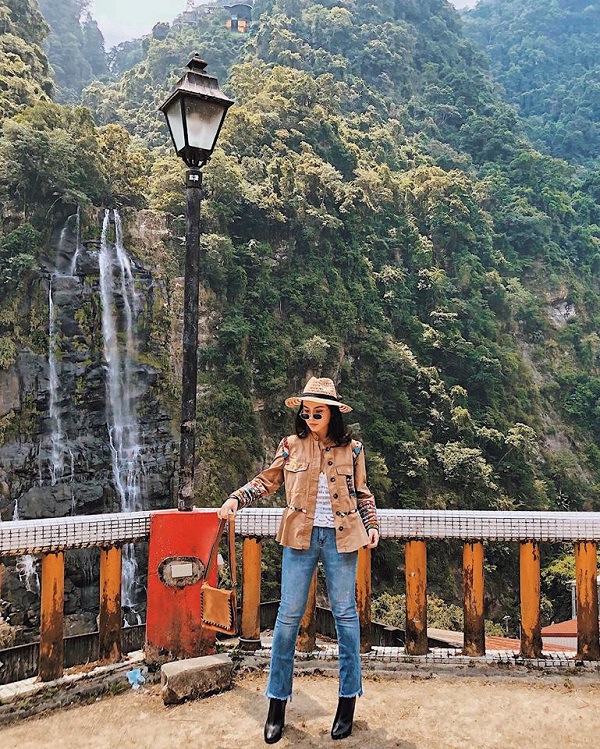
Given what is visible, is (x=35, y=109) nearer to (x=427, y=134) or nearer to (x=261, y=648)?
(x=261, y=648)

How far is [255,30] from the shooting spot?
38688mm

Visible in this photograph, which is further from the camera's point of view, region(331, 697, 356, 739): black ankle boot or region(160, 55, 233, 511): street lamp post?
region(160, 55, 233, 511): street lamp post

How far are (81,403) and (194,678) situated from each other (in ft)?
43.8

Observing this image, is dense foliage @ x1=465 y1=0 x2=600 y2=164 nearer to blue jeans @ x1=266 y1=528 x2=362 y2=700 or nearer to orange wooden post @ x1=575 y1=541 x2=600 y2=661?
orange wooden post @ x1=575 y1=541 x2=600 y2=661

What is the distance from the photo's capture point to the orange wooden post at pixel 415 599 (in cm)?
289

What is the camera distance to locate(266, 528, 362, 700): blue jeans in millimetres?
2197

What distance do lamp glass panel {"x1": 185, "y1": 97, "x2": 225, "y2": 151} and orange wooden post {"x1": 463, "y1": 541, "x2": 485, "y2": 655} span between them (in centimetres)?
248

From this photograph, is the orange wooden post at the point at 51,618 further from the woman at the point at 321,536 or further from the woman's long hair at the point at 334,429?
the woman's long hair at the point at 334,429

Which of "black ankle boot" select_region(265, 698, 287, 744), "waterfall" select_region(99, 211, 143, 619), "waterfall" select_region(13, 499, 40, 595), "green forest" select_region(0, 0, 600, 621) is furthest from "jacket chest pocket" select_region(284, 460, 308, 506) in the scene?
"waterfall" select_region(99, 211, 143, 619)

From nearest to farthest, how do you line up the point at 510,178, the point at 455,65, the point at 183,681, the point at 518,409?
the point at 183,681
the point at 518,409
the point at 510,178
the point at 455,65

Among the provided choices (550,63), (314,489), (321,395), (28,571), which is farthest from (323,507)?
(550,63)

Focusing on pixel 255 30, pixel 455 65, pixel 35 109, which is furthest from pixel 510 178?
pixel 35 109

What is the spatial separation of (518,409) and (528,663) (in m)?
22.1

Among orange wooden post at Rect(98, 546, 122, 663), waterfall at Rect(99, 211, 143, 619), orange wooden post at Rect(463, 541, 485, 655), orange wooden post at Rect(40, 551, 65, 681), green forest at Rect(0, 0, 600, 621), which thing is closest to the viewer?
orange wooden post at Rect(40, 551, 65, 681)
